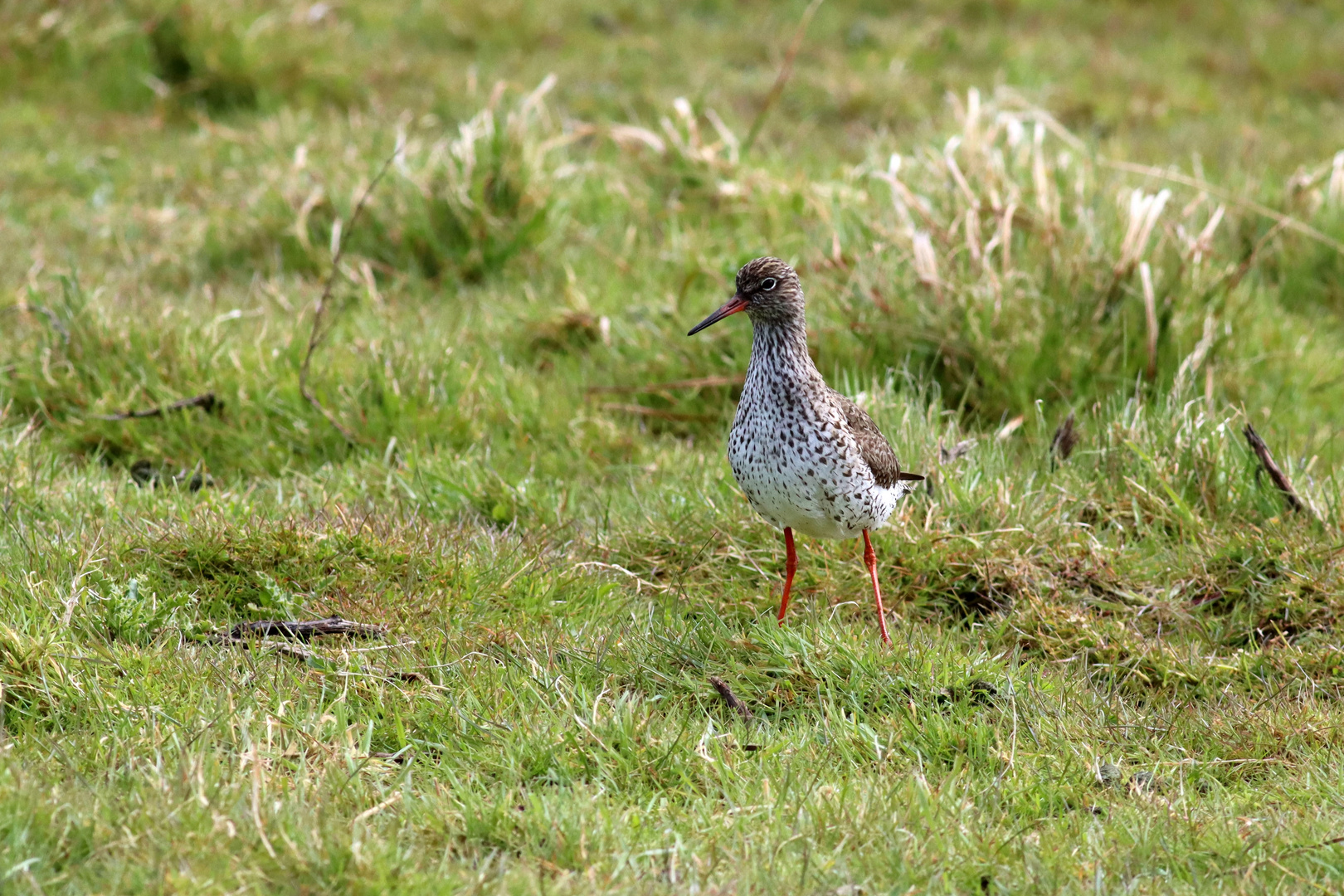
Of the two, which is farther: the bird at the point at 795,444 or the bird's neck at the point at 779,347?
the bird's neck at the point at 779,347

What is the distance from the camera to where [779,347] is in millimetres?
4875

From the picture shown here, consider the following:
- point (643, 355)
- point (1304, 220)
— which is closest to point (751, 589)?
point (643, 355)

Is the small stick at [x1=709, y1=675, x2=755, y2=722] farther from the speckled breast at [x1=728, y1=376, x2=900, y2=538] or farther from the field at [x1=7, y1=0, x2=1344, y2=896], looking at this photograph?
the speckled breast at [x1=728, y1=376, x2=900, y2=538]

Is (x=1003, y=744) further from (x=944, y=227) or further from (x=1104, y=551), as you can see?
(x=944, y=227)

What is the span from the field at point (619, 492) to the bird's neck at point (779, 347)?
0.88 metres

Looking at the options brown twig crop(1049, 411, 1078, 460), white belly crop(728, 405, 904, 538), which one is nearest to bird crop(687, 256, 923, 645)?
white belly crop(728, 405, 904, 538)

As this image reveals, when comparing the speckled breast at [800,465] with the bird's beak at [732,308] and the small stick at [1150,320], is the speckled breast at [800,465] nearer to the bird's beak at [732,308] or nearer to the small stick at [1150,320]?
the bird's beak at [732,308]

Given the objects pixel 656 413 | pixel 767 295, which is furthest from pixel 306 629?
pixel 656 413

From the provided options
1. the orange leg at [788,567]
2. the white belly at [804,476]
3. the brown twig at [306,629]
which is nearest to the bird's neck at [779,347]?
the white belly at [804,476]

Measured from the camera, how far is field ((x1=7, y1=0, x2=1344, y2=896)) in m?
3.62

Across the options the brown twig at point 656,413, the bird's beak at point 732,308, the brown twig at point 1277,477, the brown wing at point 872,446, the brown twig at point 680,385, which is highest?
the bird's beak at point 732,308

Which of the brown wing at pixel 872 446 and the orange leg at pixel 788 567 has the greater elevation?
the brown wing at pixel 872 446

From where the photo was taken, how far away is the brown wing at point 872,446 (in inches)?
192

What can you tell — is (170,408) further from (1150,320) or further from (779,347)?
(1150,320)
